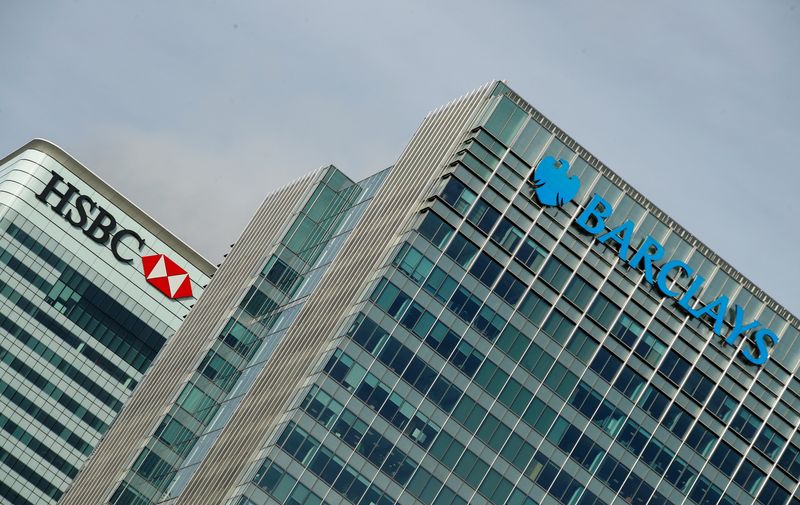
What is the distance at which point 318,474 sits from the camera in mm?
99125

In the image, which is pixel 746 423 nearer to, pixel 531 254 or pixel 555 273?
pixel 555 273

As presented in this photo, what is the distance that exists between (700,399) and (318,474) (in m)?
32.6

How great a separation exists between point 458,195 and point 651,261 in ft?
55.7

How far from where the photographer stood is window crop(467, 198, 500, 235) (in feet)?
348

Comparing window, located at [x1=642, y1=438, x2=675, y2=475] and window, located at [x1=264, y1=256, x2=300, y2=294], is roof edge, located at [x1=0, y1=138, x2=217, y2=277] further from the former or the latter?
window, located at [x1=642, y1=438, x2=675, y2=475]

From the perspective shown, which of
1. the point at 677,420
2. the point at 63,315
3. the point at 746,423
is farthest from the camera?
the point at 63,315

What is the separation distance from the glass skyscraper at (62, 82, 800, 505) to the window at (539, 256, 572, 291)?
13 centimetres

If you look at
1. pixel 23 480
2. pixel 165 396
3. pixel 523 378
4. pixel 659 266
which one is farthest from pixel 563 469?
pixel 23 480

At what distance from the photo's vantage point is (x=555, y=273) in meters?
108

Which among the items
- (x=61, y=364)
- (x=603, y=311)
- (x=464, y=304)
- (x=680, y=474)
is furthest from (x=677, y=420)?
(x=61, y=364)

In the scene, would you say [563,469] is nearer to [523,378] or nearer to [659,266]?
[523,378]

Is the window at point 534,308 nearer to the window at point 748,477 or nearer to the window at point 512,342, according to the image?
the window at point 512,342

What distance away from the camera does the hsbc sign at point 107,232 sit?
6786 inches

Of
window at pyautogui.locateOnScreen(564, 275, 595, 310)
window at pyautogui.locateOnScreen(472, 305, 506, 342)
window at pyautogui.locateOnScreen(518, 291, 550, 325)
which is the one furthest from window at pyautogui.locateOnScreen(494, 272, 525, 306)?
window at pyautogui.locateOnScreen(564, 275, 595, 310)
